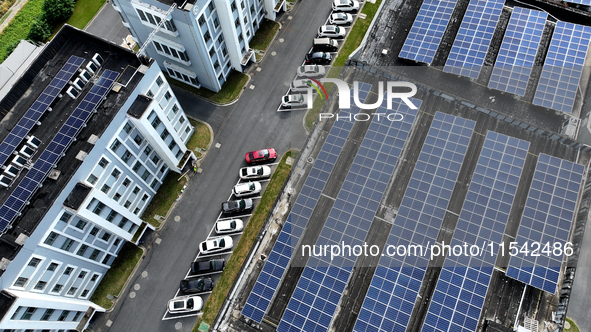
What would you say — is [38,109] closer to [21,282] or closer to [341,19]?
[21,282]

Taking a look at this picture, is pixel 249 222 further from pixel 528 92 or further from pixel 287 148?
pixel 528 92

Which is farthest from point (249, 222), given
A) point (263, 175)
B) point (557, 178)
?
point (557, 178)

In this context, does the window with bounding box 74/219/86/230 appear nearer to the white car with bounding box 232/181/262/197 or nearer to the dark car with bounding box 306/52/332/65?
the white car with bounding box 232/181/262/197

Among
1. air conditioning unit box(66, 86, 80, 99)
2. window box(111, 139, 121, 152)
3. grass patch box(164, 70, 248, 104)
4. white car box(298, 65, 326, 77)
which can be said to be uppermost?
white car box(298, 65, 326, 77)

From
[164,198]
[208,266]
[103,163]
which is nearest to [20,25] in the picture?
[164,198]

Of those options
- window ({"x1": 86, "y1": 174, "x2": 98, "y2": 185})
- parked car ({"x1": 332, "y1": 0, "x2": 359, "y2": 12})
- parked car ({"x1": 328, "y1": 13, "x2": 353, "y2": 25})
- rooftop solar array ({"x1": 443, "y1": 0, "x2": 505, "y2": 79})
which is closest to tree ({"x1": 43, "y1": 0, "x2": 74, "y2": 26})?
window ({"x1": 86, "y1": 174, "x2": 98, "y2": 185})
